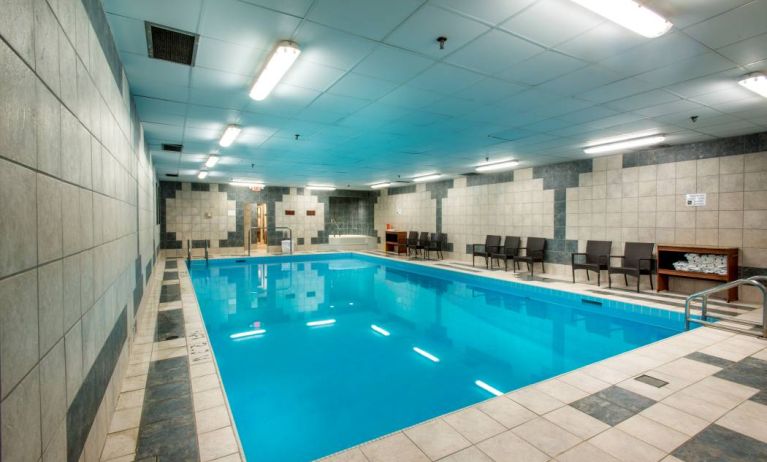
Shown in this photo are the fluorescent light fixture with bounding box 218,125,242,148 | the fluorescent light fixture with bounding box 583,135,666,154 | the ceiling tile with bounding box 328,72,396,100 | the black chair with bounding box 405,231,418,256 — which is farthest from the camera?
the black chair with bounding box 405,231,418,256

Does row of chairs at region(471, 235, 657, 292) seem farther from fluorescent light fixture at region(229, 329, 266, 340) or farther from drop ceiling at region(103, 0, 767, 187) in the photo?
fluorescent light fixture at region(229, 329, 266, 340)

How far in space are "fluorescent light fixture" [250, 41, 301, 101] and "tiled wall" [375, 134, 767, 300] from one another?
7.40 m

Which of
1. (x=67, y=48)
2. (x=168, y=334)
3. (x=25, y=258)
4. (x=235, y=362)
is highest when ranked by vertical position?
(x=67, y=48)

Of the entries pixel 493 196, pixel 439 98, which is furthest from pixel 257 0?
pixel 493 196

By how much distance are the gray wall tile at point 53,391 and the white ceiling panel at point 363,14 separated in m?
2.41

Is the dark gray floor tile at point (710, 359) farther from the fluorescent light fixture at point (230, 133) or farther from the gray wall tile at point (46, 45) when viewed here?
the fluorescent light fixture at point (230, 133)

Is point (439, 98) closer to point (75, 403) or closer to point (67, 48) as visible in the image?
point (67, 48)

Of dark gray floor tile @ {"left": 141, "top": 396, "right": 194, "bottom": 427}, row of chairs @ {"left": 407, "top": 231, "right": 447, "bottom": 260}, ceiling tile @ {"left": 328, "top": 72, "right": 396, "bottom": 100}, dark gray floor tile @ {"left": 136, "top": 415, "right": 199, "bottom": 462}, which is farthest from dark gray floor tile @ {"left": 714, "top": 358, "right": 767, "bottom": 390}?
row of chairs @ {"left": 407, "top": 231, "right": 447, "bottom": 260}

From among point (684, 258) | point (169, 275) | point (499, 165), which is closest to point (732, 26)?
point (684, 258)

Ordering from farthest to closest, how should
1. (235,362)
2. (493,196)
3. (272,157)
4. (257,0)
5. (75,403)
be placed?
(493,196), (272,157), (235,362), (257,0), (75,403)

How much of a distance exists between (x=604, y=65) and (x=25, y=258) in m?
4.19

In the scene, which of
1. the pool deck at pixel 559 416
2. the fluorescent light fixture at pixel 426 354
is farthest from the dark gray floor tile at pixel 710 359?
the fluorescent light fixture at pixel 426 354

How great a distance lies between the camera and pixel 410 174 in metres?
11.2

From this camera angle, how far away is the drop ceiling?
98.4 inches
